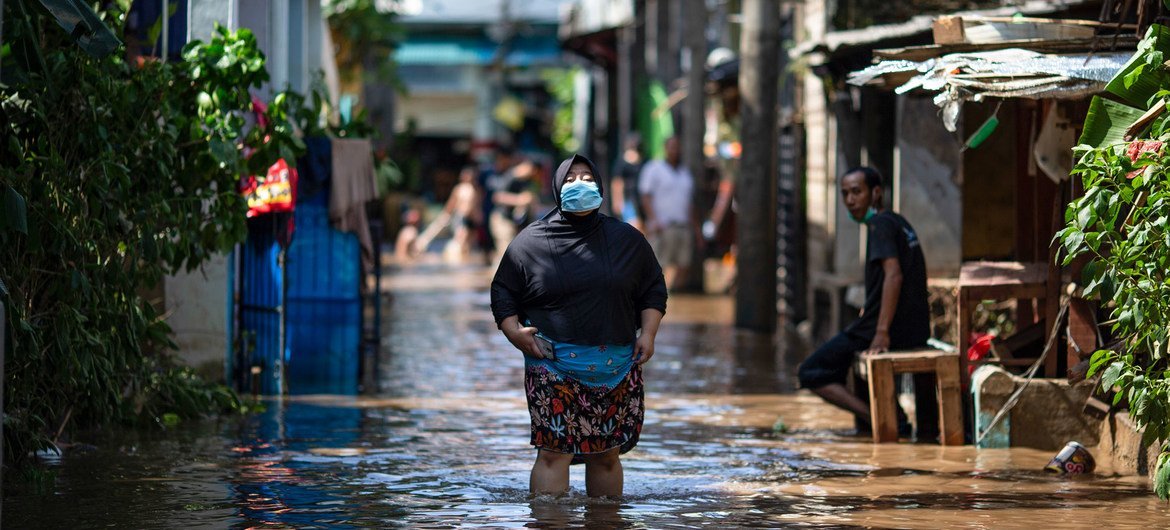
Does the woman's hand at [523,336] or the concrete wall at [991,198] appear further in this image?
the concrete wall at [991,198]

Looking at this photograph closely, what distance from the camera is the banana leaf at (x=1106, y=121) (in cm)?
832

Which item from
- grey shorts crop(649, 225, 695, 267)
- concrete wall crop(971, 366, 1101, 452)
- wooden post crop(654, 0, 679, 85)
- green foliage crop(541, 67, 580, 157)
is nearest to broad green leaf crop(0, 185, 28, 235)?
concrete wall crop(971, 366, 1101, 452)

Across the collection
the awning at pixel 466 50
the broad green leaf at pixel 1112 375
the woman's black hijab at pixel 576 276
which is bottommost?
the broad green leaf at pixel 1112 375

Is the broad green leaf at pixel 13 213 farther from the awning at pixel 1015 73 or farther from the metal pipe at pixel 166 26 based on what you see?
the awning at pixel 1015 73

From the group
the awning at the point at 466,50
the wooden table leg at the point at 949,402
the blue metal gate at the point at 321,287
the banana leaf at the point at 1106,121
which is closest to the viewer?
the banana leaf at the point at 1106,121

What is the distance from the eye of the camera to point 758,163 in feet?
58.9

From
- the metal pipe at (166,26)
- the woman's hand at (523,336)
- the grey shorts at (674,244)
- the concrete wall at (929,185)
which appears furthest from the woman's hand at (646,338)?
the grey shorts at (674,244)

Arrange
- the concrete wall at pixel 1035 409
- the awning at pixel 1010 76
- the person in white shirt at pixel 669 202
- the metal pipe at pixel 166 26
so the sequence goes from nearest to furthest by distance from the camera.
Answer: the awning at pixel 1010 76 → the concrete wall at pixel 1035 409 → the metal pipe at pixel 166 26 → the person in white shirt at pixel 669 202

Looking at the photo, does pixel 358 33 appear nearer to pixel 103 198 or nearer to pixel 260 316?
pixel 260 316

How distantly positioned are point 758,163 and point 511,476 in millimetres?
9439

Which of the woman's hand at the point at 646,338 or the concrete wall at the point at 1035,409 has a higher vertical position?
the woman's hand at the point at 646,338

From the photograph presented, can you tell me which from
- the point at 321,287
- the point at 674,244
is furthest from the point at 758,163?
the point at 321,287

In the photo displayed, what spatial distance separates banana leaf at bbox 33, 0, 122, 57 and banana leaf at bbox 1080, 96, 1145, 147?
14.4 ft

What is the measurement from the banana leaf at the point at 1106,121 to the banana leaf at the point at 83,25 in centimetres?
438
